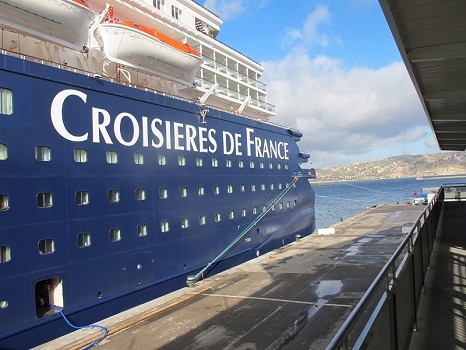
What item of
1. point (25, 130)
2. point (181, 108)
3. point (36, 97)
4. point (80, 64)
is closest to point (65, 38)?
point (80, 64)

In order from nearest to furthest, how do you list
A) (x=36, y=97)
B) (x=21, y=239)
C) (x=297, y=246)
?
(x=21, y=239) < (x=36, y=97) < (x=297, y=246)

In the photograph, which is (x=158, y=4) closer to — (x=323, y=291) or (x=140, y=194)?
(x=140, y=194)

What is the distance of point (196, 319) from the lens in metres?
10.0

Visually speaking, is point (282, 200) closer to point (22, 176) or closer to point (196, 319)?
point (196, 319)

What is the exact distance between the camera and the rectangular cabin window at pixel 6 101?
926cm

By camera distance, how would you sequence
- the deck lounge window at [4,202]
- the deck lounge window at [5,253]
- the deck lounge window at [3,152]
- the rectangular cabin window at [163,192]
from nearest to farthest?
the deck lounge window at [5,253], the deck lounge window at [4,202], the deck lounge window at [3,152], the rectangular cabin window at [163,192]

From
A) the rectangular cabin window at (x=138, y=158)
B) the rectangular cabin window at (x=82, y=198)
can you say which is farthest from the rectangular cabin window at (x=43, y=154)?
the rectangular cabin window at (x=138, y=158)

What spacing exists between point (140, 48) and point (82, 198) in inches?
236

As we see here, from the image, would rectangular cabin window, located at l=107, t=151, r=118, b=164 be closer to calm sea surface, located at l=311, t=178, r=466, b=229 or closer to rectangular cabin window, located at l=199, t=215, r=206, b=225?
rectangular cabin window, located at l=199, t=215, r=206, b=225

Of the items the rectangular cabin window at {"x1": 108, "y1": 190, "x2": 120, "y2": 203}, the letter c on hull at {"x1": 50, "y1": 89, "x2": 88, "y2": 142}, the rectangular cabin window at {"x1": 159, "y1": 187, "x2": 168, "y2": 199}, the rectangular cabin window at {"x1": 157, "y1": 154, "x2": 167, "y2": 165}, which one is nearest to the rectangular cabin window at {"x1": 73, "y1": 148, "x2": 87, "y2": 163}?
the letter c on hull at {"x1": 50, "y1": 89, "x2": 88, "y2": 142}

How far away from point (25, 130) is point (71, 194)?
Answer: 6.66ft

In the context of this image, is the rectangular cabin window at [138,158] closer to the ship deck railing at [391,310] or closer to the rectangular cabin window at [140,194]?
the rectangular cabin window at [140,194]

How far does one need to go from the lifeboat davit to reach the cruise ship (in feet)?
0.15

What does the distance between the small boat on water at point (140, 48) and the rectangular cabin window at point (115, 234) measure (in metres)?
5.95
